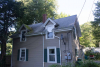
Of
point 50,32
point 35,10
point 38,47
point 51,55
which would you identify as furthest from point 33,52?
point 35,10

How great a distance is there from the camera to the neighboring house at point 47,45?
34.6 feet

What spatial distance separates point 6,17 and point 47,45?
673cm

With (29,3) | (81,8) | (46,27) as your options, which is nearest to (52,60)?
(46,27)

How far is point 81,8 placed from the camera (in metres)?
10.6

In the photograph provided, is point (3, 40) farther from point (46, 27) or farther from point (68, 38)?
point (68, 38)

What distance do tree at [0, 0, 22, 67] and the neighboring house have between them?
1536mm

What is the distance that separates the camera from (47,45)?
11.7 meters

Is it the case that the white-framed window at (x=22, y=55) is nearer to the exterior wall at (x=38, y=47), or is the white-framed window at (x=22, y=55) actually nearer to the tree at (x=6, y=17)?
the exterior wall at (x=38, y=47)

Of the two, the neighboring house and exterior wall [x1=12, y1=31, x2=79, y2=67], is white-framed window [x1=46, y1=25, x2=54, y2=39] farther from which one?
exterior wall [x1=12, y1=31, x2=79, y2=67]

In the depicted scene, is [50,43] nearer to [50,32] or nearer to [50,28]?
[50,32]

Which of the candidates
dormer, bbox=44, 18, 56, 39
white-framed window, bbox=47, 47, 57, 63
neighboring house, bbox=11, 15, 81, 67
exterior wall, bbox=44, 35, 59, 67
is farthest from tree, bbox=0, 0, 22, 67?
white-framed window, bbox=47, 47, 57, 63

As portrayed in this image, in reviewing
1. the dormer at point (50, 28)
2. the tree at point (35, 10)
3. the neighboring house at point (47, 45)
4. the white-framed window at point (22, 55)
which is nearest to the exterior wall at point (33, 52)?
the neighboring house at point (47, 45)

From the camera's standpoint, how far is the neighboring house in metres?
10.6

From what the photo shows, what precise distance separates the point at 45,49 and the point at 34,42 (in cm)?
198
